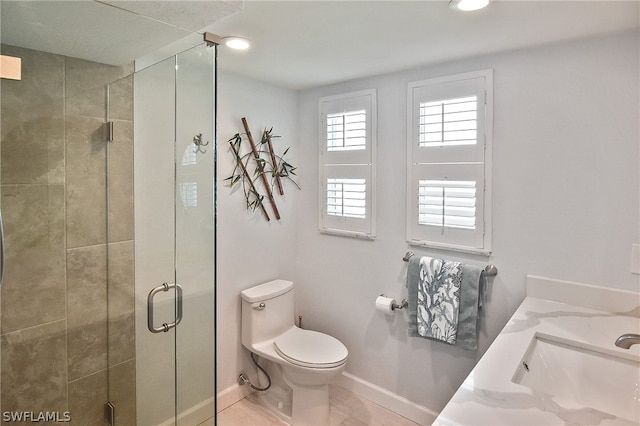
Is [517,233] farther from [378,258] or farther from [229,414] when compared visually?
[229,414]

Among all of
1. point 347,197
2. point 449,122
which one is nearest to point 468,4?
point 449,122

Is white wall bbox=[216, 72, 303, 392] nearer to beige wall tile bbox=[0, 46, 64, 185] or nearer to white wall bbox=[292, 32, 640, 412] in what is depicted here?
white wall bbox=[292, 32, 640, 412]

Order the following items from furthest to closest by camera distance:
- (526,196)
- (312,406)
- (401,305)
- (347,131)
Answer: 1. (347,131)
2. (401,305)
3. (312,406)
4. (526,196)

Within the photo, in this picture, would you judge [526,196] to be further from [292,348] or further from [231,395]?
[231,395]

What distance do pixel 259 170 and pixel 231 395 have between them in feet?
5.43

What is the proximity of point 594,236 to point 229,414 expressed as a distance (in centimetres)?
247

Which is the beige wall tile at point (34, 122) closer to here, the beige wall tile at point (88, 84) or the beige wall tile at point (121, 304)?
the beige wall tile at point (88, 84)

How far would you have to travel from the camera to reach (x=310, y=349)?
2463mm

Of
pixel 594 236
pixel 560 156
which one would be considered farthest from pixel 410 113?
pixel 594 236

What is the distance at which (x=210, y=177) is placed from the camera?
5.21ft

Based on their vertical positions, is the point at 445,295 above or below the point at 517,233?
below

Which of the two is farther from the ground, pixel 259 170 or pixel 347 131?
pixel 347 131

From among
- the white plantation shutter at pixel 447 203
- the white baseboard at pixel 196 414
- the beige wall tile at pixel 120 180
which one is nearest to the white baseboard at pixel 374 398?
the white baseboard at pixel 196 414

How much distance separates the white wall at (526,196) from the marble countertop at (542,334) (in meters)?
0.09
